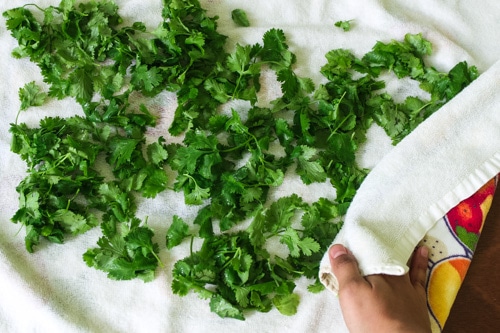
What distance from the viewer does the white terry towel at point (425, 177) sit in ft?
3.61

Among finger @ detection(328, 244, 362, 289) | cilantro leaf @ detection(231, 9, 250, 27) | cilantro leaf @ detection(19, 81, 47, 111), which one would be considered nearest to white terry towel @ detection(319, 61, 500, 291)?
finger @ detection(328, 244, 362, 289)

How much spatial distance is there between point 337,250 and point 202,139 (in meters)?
0.36

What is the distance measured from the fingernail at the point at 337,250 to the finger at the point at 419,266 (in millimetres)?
159

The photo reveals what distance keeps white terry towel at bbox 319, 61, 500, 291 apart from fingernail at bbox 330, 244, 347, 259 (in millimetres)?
17

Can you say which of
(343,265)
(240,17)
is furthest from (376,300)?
(240,17)

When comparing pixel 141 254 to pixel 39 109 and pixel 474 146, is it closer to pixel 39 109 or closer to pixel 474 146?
pixel 39 109

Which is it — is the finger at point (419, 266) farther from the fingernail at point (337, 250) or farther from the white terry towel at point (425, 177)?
the fingernail at point (337, 250)

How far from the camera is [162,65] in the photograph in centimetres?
125

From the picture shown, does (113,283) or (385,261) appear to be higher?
(385,261)

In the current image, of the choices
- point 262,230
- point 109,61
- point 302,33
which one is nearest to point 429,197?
point 262,230

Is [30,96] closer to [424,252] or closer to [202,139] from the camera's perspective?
[202,139]

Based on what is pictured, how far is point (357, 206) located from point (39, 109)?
73cm

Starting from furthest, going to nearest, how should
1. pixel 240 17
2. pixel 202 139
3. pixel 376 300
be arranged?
pixel 240 17, pixel 202 139, pixel 376 300

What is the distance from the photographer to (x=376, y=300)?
1038mm
